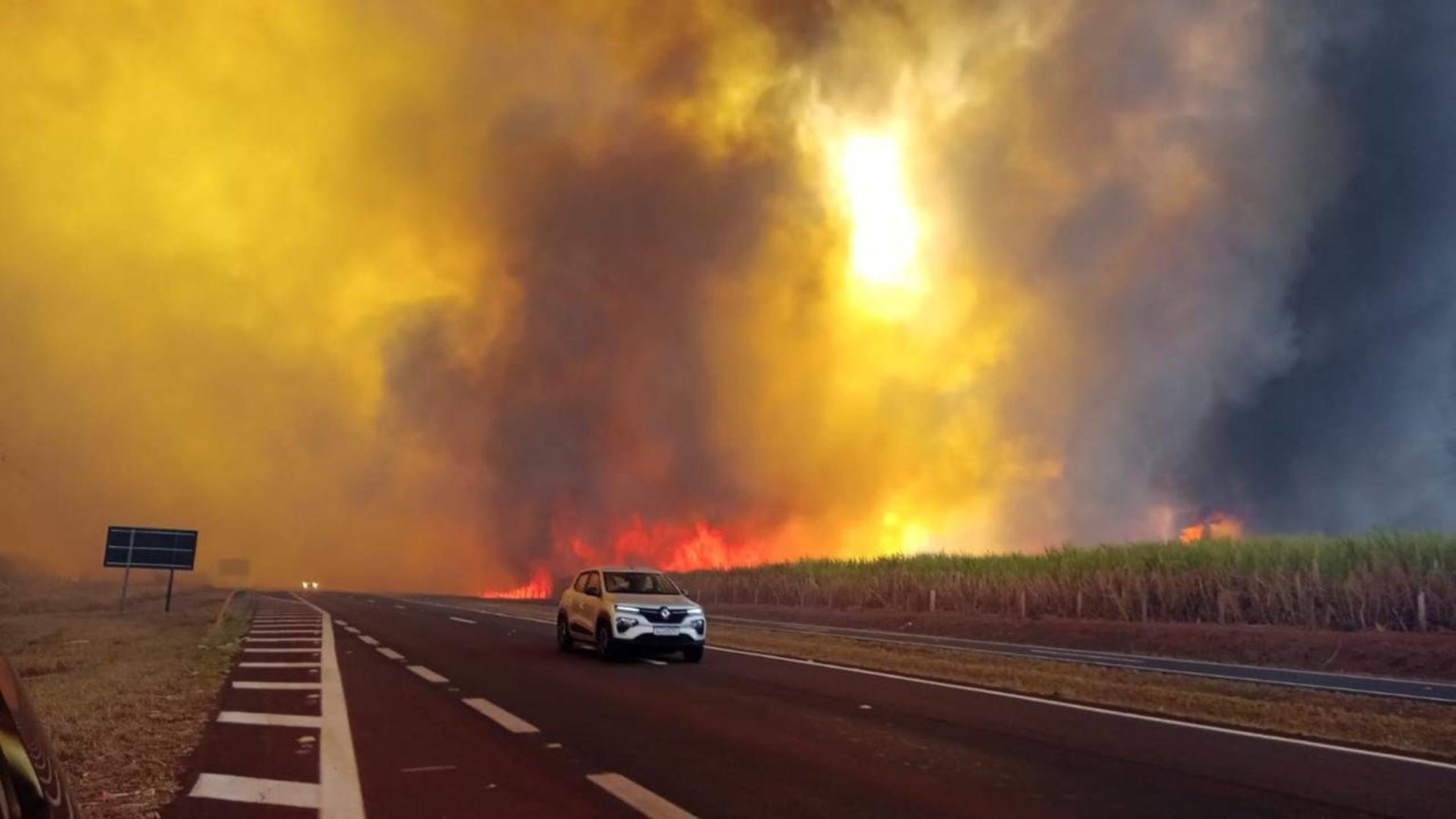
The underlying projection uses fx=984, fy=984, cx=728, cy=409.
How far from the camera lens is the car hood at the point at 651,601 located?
59.1ft

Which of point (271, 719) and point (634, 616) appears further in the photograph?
point (634, 616)

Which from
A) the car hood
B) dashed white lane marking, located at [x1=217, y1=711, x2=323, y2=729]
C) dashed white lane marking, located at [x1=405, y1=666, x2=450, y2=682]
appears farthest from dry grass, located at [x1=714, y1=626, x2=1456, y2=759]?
dashed white lane marking, located at [x1=217, y1=711, x2=323, y2=729]

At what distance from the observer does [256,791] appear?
7254 mm

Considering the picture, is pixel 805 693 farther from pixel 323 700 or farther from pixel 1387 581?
pixel 1387 581

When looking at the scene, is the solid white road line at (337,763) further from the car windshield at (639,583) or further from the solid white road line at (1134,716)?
the solid white road line at (1134,716)

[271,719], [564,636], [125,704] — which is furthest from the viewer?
[564,636]

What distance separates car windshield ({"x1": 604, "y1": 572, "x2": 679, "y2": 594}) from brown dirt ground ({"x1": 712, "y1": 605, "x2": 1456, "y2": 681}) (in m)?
13.4

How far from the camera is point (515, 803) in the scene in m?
6.81

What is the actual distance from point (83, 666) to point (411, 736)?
38.1ft

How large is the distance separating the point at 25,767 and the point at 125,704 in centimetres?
1138

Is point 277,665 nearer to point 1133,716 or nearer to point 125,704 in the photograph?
point 125,704

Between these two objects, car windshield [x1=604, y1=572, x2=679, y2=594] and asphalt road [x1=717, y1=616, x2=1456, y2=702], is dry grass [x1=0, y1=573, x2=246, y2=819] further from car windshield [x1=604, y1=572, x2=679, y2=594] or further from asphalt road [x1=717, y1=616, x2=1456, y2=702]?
asphalt road [x1=717, y1=616, x2=1456, y2=702]

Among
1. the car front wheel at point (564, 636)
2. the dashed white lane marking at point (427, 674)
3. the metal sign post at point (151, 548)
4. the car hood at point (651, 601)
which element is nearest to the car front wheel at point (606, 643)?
the car hood at point (651, 601)

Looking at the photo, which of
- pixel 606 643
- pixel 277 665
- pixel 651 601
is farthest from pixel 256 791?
pixel 651 601
